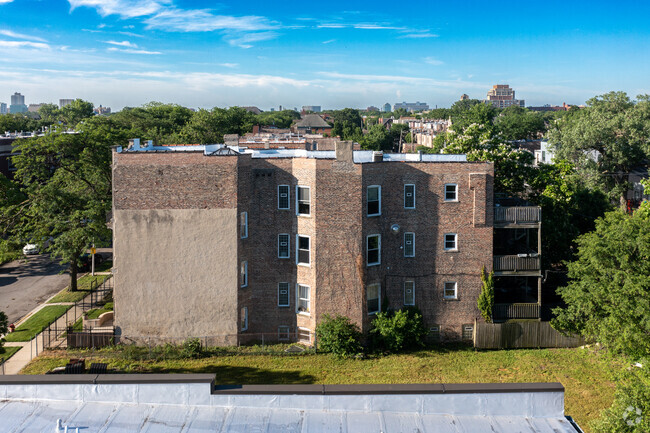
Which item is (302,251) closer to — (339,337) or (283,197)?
(283,197)

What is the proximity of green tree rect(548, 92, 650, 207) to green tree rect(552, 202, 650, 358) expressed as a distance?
3136 cm

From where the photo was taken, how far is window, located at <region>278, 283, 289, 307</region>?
102 ft

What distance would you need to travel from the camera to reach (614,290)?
1007 inches

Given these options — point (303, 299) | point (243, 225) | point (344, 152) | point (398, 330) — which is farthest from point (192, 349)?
point (344, 152)

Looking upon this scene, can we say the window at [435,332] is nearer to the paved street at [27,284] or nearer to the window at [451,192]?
the window at [451,192]

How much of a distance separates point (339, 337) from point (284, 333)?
11.9ft

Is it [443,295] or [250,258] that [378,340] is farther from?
[250,258]

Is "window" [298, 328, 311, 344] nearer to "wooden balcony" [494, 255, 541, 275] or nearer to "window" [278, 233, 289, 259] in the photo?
"window" [278, 233, 289, 259]

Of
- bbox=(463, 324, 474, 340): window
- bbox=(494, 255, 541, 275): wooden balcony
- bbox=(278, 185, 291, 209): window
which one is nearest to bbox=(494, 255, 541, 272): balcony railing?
bbox=(494, 255, 541, 275): wooden balcony

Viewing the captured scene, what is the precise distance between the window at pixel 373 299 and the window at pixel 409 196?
487 cm

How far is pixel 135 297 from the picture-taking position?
2953 centimetres

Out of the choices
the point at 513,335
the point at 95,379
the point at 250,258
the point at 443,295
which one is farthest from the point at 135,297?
the point at 513,335

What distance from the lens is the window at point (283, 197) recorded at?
30534 mm

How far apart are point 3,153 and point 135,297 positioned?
49.1 meters
